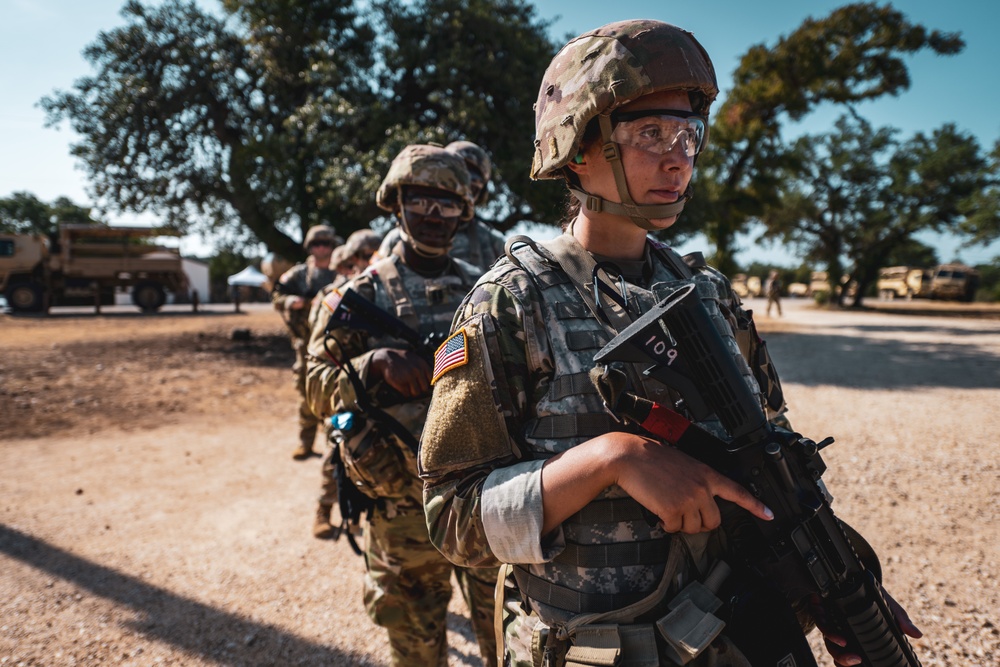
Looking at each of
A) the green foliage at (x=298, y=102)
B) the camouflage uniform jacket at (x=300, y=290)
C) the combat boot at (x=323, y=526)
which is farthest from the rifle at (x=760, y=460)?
the green foliage at (x=298, y=102)

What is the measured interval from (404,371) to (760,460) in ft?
4.73

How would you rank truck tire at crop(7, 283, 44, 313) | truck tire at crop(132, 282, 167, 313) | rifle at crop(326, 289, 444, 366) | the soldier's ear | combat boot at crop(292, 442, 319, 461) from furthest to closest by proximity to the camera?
truck tire at crop(132, 282, 167, 313) < truck tire at crop(7, 283, 44, 313) < combat boot at crop(292, 442, 319, 461) < rifle at crop(326, 289, 444, 366) < the soldier's ear

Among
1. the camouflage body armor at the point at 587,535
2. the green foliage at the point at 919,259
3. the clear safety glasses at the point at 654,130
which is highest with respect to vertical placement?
the green foliage at the point at 919,259

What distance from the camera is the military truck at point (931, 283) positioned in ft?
109

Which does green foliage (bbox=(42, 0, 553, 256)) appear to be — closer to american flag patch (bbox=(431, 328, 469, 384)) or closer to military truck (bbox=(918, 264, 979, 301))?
american flag patch (bbox=(431, 328, 469, 384))

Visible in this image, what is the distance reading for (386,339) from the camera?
2475 millimetres

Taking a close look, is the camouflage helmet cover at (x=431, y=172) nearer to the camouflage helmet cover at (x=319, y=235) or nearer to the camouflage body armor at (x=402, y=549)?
the camouflage body armor at (x=402, y=549)

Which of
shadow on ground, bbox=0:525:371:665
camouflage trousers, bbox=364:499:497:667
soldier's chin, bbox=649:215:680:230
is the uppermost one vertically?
soldier's chin, bbox=649:215:680:230

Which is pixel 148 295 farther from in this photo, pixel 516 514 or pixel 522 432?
pixel 516 514

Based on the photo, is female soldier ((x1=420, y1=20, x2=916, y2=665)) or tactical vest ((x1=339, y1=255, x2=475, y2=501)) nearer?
female soldier ((x1=420, y1=20, x2=916, y2=665))

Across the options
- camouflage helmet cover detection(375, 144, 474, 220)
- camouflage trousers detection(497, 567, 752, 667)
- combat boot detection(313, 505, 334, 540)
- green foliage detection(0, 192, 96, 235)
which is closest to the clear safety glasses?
camouflage trousers detection(497, 567, 752, 667)

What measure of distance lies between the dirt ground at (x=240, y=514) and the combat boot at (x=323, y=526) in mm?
70

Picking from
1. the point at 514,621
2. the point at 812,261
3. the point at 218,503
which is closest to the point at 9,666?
the point at 218,503

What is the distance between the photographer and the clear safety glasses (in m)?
1.24
